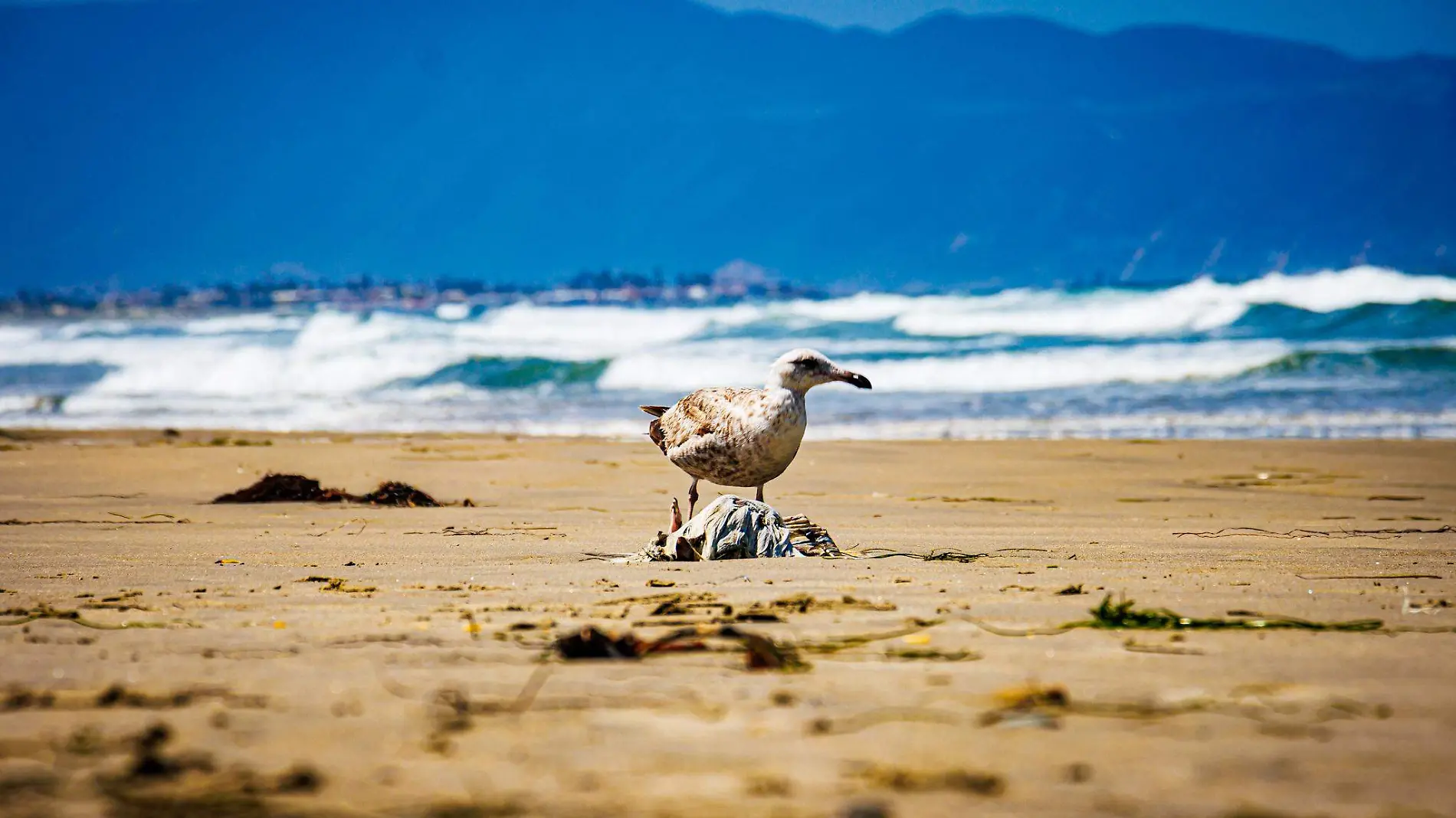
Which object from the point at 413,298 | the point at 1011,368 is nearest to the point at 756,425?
the point at 1011,368

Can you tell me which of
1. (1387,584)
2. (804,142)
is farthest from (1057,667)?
(804,142)

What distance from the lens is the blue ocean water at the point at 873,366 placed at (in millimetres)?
16516

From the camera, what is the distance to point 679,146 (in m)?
118

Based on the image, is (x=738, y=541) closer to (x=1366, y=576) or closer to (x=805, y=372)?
(x=805, y=372)

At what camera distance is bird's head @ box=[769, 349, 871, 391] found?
228 inches

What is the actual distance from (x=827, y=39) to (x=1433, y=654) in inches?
5506

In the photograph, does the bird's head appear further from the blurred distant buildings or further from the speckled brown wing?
the blurred distant buildings

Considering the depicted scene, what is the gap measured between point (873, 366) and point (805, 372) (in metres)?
19.1

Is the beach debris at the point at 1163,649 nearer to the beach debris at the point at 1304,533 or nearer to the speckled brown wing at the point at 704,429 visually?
the speckled brown wing at the point at 704,429

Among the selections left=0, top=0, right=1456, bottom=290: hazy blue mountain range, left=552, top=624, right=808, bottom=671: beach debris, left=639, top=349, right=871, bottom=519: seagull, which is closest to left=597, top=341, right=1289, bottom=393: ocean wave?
left=639, top=349, right=871, bottom=519: seagull

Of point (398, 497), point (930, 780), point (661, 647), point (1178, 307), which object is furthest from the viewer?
point (1178, 307)

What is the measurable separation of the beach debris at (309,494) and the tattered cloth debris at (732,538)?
3083 mm

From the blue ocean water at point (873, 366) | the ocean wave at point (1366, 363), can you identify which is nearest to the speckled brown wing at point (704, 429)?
the blue ocean water at point (873, 366)

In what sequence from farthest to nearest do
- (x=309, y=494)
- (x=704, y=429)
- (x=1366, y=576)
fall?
(x=309, y=494), (x=704, y=429), (x=1366, y=576)
